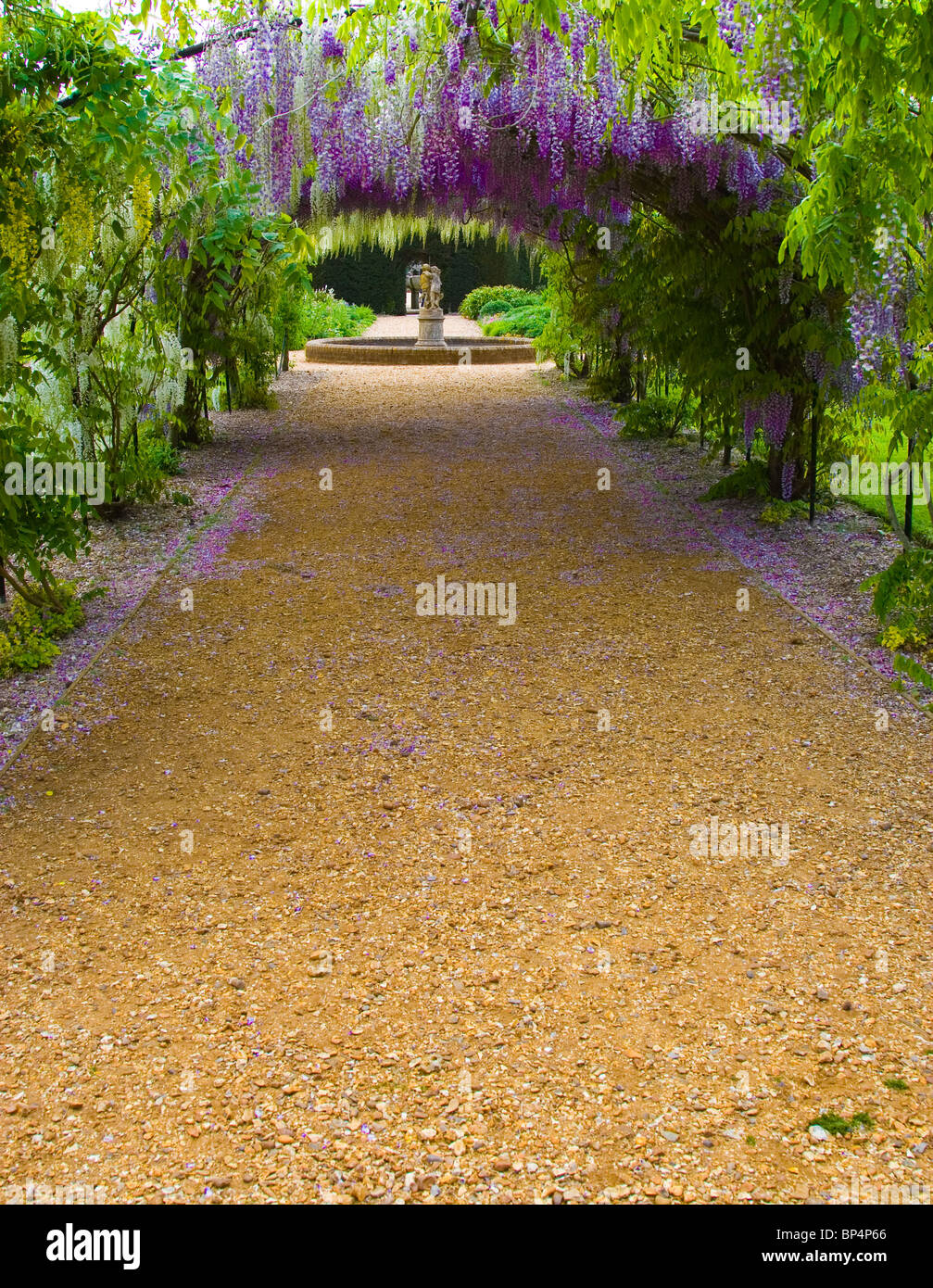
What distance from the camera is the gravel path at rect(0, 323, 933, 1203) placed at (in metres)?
2.27

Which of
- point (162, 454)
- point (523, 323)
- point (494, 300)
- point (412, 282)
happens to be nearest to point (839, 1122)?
point (162, 454)

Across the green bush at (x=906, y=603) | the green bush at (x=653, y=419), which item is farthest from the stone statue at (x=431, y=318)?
the green bush at (x=906, y=603)

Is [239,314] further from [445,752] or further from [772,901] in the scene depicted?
[772,901]

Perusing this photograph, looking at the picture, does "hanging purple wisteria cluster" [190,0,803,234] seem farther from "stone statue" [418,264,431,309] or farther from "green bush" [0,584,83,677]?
"stone statue" [418,264,431,309]

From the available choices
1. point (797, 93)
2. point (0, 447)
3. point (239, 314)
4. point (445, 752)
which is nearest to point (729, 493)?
point (797, 93)

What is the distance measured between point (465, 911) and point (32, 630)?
2.82 meters

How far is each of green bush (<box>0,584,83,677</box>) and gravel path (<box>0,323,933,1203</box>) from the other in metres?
0.25

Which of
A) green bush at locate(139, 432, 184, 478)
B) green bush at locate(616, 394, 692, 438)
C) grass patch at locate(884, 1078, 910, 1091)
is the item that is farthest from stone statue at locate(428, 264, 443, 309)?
grass patch at locate(884, 1078, 910, 1091)

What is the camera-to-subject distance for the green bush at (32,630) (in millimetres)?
4762

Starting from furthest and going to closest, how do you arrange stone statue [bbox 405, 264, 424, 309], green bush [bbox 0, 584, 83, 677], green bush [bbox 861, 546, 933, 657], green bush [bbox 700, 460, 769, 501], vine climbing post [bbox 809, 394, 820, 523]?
1. stone statue [bbox 405, 264, 424, 309]
2. green bush [bbox 700, 460, 769, 501]
3. vine climbing post [bbox 809, 394, 820, 523]
4. green bush [bbox 0, 584, 83, 677]
5. green bush [bbox 861, 546, 933, 657]

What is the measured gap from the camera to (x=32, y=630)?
198 inches

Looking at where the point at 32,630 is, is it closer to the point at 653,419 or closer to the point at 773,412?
the point at 773,412

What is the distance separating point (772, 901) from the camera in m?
3.10

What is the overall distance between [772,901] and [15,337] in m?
3.74
